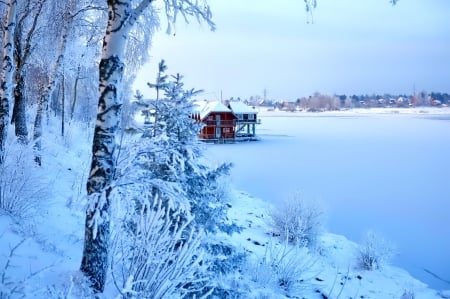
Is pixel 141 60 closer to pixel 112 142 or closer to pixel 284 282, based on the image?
pixel 284 282

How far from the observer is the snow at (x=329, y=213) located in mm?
4277

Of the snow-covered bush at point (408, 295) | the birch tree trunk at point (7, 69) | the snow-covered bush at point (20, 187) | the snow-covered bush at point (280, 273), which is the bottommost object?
the snow-covered bush at point (408, 295)

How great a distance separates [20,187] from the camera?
208 inches

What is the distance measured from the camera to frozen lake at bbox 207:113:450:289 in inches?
449

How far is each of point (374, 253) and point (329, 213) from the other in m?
4.32

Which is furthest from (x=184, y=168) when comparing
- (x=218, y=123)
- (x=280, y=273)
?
(x=218, y=123)

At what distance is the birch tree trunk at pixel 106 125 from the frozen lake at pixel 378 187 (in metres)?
2.04

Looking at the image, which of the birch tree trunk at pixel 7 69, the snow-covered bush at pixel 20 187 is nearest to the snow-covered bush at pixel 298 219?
the snow-covered bush at pixel 20 187

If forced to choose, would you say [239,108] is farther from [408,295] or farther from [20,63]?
[408,295]

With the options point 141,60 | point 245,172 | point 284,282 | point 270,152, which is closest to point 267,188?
point 245,172

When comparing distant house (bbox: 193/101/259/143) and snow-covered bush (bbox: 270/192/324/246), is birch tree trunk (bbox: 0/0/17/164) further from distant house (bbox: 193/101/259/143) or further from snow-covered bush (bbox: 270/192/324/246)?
distant house (bbox: 193/101/259/143)

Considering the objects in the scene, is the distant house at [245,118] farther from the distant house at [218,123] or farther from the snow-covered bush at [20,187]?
the snow-covered bush at [20,187]

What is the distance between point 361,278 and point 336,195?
781 centimetres

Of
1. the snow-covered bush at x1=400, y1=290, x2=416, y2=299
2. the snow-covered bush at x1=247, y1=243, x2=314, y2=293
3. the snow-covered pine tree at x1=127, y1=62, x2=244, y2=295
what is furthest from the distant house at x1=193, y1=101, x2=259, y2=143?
the snow-covered pine tree at x1=127, y1=62, x2=244, y2=295
